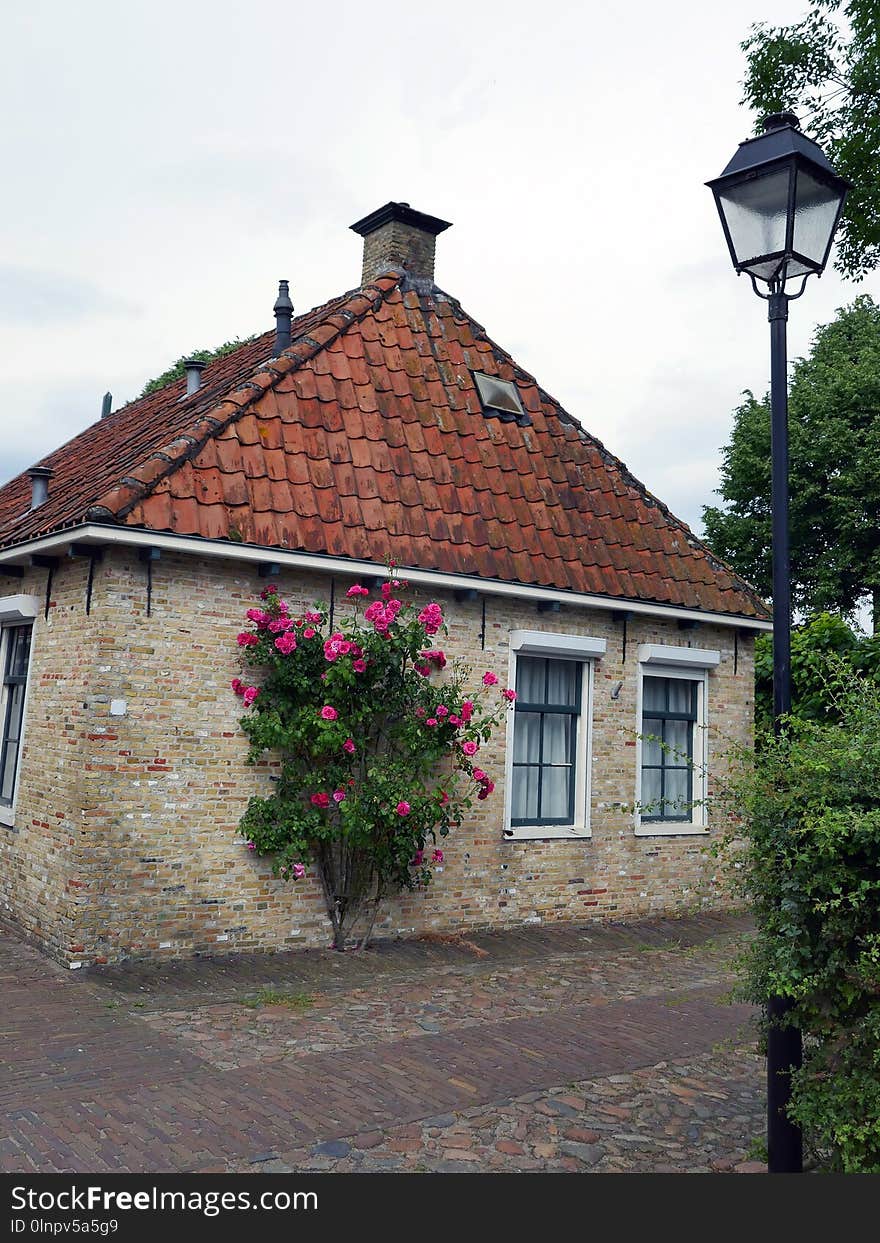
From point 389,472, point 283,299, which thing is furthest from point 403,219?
point 389,472

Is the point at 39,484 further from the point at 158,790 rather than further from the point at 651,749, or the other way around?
the point at 651,749

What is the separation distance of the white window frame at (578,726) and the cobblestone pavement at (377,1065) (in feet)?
5.08

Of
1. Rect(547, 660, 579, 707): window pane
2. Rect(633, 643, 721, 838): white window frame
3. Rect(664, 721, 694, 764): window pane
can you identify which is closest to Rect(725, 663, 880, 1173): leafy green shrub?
Rect(547, 660, 579, 707): window pane

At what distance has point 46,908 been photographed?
868cm

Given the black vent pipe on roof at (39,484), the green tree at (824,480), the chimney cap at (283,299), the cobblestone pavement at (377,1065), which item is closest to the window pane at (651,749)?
the cobblestone pavement at (377,1065)

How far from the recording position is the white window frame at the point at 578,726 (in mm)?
10516

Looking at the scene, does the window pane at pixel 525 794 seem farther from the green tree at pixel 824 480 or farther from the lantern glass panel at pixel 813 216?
the green tree at pixel 824 480

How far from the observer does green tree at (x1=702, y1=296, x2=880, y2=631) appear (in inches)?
940

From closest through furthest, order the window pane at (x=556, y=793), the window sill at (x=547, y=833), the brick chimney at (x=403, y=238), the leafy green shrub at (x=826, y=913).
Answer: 1. the leafy green shrub at (x=826, y=913)
2. the window sill at (x=547, y=833)
3. the window pane at (x=556, y=793)
4. the brick chimney at (x=403, y=238)

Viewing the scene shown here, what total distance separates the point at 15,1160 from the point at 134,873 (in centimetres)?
371

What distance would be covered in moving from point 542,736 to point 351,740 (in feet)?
9.01

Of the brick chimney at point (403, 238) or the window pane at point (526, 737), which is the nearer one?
the window pane at point (526, 737)

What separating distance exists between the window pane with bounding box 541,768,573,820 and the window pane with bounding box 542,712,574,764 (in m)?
0.12
